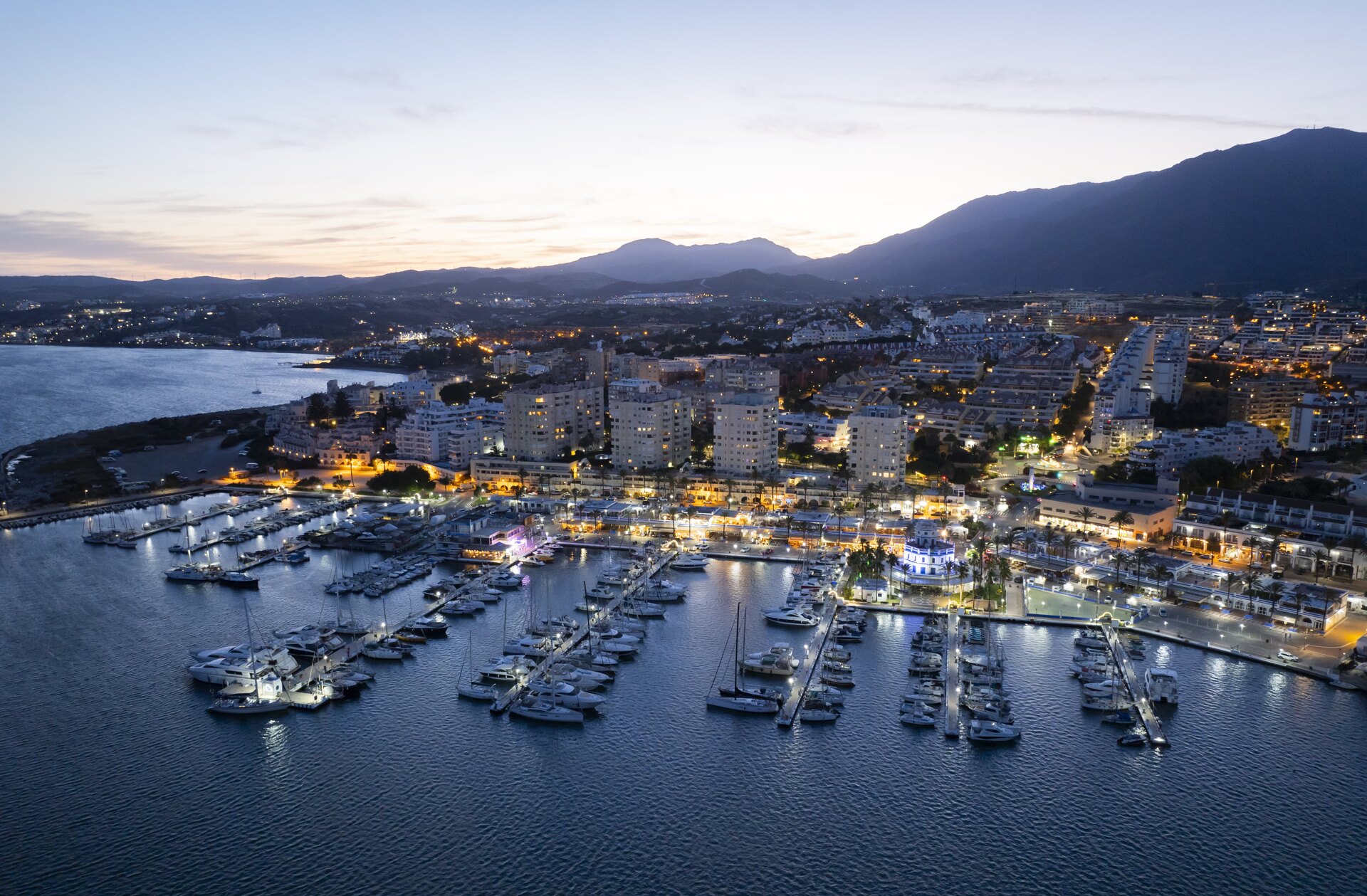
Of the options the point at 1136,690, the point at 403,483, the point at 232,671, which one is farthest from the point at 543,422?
the point at 1136,690

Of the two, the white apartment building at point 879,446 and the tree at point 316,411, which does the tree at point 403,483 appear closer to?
the tree at point 316,411

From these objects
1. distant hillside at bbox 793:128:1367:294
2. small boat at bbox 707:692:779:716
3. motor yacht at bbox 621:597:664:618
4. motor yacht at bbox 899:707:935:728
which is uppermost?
distant hillside at bbox 793:128:1367:294

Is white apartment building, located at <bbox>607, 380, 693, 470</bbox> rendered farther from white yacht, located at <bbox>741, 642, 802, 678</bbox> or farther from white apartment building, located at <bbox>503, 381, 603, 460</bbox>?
white yacht, located at <bbox>741, 642, 802, 678</bbox>

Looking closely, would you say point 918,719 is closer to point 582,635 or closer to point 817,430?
point 582,635

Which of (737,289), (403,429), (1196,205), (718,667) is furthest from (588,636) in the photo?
(737,289)

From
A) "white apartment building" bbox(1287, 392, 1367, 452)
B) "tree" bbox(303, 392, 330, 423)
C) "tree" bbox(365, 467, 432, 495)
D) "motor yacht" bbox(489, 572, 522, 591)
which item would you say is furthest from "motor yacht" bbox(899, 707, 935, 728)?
"tree" bbox(303, 392, 330, 423)

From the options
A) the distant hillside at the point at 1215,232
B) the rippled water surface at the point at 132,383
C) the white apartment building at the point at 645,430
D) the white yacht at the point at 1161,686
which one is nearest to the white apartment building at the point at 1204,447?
the white yacht at the point at 1161,686
